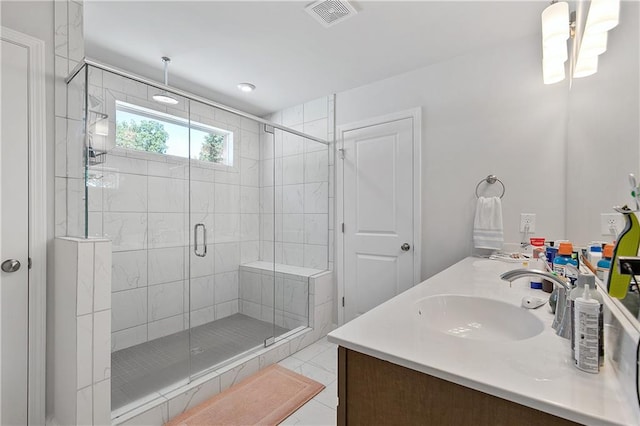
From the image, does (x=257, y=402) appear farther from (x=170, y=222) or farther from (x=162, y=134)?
(x=162, y=134)

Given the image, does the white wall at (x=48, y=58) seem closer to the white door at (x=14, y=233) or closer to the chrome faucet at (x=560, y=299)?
the white door at (x=14, y=233)

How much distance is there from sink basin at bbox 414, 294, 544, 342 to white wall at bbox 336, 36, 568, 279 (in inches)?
46.9

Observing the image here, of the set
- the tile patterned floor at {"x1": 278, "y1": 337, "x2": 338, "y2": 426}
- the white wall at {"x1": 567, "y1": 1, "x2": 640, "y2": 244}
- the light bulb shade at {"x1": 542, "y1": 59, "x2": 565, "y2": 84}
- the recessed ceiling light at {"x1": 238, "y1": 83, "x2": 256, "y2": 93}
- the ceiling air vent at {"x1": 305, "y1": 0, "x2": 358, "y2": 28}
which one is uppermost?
the ceiling air vent at {"x1": 305, "y1": 0, "x2": 358, "y2": 28}

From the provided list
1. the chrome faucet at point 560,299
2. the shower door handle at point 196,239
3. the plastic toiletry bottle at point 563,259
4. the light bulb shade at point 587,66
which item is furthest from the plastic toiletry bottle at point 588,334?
the shower door handle at point 196,239

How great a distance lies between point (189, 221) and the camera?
275cm

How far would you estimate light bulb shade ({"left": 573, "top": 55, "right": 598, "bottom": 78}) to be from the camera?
116 cm

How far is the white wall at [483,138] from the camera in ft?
6.59

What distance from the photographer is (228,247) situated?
308 centimetres

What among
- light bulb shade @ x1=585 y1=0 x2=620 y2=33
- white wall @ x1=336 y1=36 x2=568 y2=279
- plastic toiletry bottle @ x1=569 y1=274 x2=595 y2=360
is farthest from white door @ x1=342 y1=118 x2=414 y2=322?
plastic toiletry bottle @ x1=569 y1=274 x2=595 y2=360

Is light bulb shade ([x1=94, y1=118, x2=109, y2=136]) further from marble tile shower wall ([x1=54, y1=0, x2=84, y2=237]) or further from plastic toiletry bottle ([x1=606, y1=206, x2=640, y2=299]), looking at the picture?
plastic toiletry bottle ([x1=606, y1=206, x2=640, y2=299])

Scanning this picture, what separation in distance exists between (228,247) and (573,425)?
2897 millimetres

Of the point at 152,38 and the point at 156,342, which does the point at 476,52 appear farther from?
the point at 156,342

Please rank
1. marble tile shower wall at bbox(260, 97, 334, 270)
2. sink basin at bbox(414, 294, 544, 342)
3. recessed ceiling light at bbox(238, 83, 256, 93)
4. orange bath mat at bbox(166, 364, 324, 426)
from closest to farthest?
sink basin at bbox(414, 294, 544, 342) → orange bath mat at bbox(166, 364, 324, 426) → recessed ceiling light at bbox(238, 83, 256, 93) → marble tile shower wall at bbox(260, 97, 334, 270)

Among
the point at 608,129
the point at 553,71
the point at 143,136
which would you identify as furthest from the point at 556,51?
the point at 143,136
